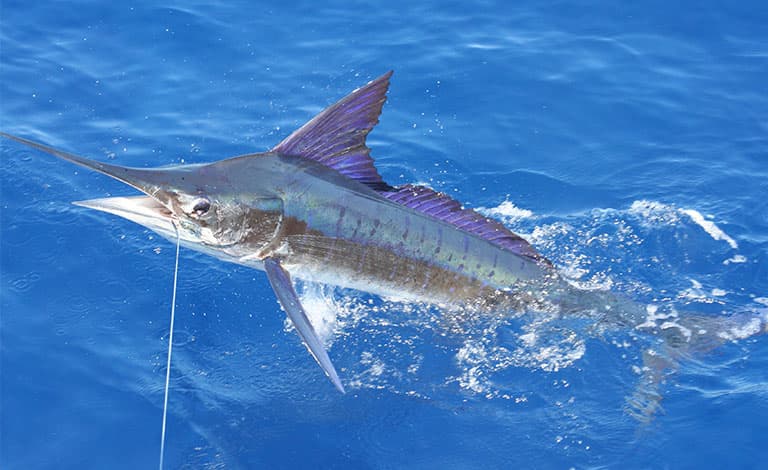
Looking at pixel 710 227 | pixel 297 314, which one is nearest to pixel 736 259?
pixel 710 227

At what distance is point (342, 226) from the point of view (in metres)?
5.23

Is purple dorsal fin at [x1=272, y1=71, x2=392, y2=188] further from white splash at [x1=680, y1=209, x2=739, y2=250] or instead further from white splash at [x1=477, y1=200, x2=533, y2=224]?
white splash at [x1=680, y1=209, x2=739, y2=250]

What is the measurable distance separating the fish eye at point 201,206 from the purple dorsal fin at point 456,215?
1179mm

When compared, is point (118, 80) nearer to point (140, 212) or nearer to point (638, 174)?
point (140, 212)

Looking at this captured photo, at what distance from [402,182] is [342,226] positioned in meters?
2.45

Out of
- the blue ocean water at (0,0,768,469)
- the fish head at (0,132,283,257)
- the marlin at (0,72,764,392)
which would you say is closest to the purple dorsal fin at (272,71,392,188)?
the marlin at (0,72,764,392)

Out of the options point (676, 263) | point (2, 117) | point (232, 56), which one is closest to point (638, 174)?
point (676, 263)

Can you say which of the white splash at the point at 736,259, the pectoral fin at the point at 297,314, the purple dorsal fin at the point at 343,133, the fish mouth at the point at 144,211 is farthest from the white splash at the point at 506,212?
the fish mouth at the point at 144,211

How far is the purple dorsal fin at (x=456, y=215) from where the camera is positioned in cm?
537

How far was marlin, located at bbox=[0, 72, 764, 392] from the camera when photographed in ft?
16.0

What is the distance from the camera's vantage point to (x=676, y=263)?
6449 mm

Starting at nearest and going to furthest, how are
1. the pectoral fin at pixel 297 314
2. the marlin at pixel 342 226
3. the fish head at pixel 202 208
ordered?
the pectoral fin at pixel 297 314 < the fish head at pixel 202 208 < the marlin at pixel 342 226

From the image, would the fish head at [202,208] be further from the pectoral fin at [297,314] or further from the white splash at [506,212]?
the white splash at [506,212]

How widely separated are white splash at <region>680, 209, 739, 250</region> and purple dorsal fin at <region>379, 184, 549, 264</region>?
2.08 m
